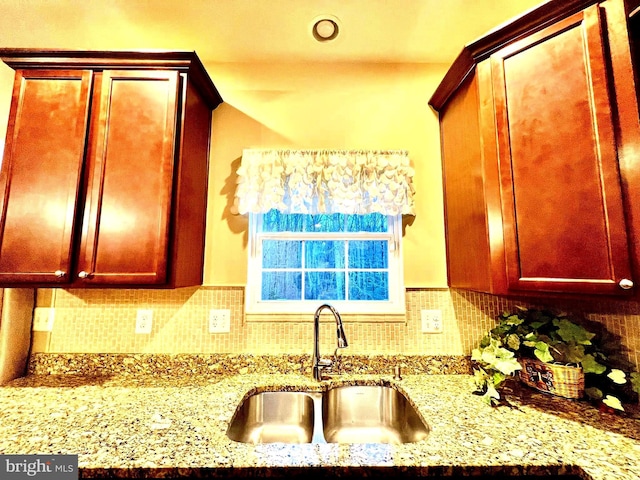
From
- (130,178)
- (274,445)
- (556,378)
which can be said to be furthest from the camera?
(130,178)

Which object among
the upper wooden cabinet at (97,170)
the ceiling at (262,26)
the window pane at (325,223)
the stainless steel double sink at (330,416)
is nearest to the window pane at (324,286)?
the window pane at (325,223)

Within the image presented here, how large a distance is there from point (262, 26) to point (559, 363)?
2.06 metres

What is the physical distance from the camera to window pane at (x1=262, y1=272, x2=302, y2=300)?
1669 mm

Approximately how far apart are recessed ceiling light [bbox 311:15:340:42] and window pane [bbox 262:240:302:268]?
43.3 inches

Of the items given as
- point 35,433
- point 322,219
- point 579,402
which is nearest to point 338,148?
point 322,219

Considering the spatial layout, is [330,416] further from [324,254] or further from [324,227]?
[324,227]

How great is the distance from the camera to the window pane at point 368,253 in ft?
5.60

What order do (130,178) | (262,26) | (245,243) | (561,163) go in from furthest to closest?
(245,243) → (262,26) → (130,178) → (561,163)

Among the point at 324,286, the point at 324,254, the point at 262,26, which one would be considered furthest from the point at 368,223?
the point at 262,26

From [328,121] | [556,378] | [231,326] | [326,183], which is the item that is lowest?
[556,378]

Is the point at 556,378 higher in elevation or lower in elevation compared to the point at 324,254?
lower

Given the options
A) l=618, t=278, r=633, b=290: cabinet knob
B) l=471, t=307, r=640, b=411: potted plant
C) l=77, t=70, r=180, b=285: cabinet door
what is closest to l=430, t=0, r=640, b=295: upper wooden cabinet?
l=618, t=278, r=633, b=290: cabinet knob

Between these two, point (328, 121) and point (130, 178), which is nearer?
point (130, 178)

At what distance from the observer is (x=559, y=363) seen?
48.7 inches
